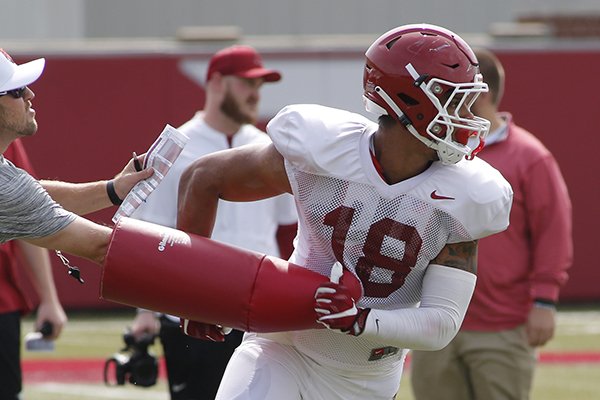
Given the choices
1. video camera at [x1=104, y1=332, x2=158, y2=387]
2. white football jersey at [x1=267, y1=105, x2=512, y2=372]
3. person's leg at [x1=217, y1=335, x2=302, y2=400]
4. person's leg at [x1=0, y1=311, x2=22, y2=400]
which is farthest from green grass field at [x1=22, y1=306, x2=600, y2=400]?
white football jersey at [x1=267, y1=105, x2=512, y2=372]

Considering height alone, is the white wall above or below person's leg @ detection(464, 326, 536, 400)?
below

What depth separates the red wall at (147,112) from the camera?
10695 mm

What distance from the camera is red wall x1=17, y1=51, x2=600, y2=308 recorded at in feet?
35.1

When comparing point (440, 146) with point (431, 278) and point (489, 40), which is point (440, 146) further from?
point (489, 40)

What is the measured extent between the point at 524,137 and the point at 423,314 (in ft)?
6.71

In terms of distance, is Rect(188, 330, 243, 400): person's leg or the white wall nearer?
Rect(188, 330, 243, 400): person's leg

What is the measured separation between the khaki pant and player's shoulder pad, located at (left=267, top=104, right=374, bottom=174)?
1.91m

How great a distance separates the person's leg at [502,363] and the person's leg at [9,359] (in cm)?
184

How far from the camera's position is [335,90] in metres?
11.0

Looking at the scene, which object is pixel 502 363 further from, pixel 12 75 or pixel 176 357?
pixel 12 75

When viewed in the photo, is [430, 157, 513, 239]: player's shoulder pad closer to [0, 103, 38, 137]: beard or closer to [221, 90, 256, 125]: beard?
[0, 103, 38, 137]: beard

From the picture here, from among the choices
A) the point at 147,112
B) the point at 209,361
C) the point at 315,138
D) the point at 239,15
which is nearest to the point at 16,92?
the point at 315,138

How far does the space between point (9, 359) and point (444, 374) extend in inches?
70.8

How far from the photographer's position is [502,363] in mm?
5098
